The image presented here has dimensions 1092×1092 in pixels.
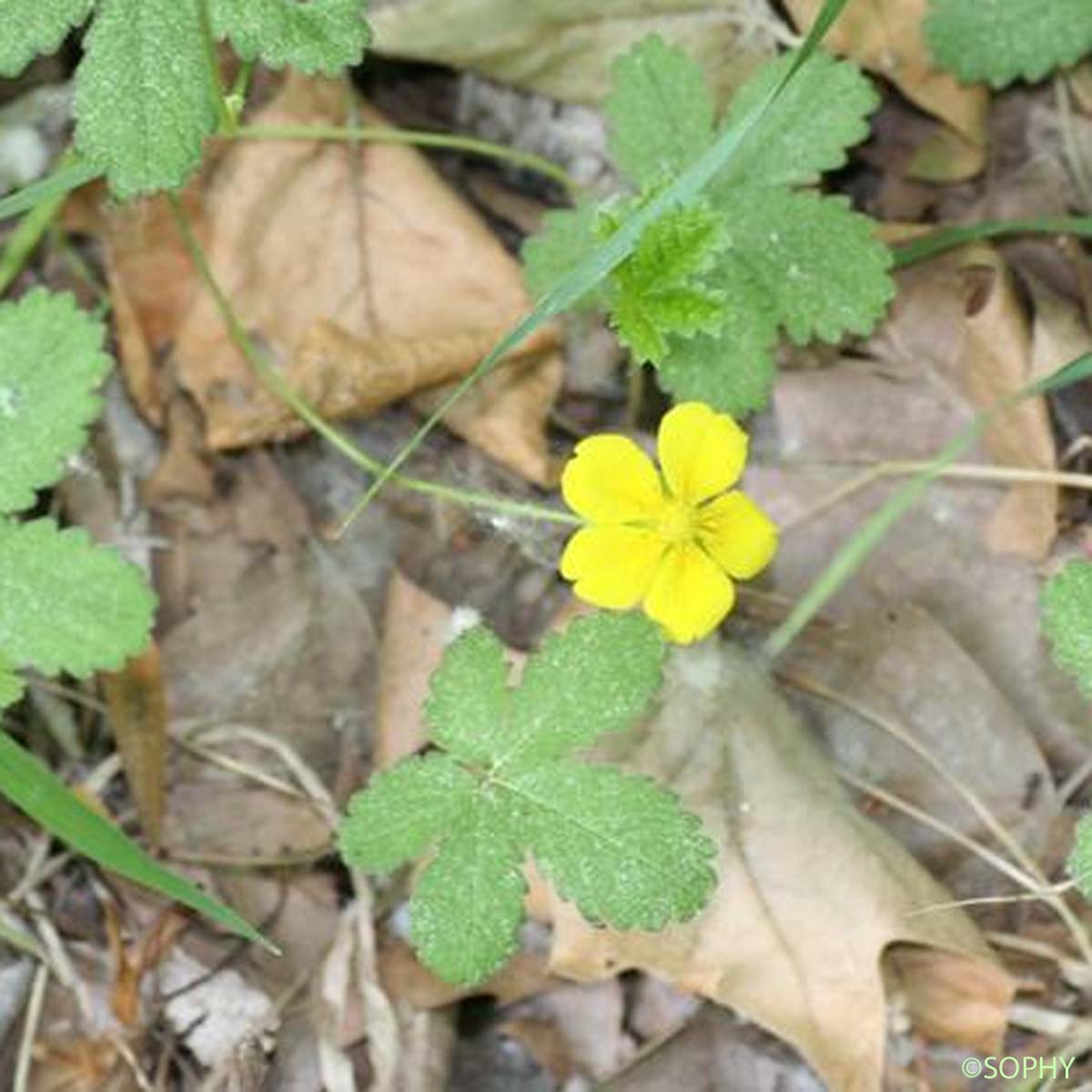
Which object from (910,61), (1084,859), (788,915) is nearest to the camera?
(1084,859)

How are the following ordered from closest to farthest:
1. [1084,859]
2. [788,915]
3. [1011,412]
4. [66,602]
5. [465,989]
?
[1084,859] → [66,602] → [788,915] → [465,989] → [1011,412]

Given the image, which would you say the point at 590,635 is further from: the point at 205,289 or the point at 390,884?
the point at 205,289

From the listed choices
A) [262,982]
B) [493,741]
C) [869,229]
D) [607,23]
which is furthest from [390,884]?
[607,23]

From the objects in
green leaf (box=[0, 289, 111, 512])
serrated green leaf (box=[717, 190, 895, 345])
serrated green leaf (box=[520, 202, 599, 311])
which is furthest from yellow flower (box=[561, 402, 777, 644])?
green leaf (box=[0, 289, 111, 512])

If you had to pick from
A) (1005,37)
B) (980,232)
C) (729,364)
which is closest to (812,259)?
(729,364)

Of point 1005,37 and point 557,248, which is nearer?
point 557,248

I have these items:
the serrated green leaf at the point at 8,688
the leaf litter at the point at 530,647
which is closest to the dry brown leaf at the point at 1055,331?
the leaf litter at the point at 530,647

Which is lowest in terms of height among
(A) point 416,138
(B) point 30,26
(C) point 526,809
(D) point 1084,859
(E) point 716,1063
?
(E) point 716,1063

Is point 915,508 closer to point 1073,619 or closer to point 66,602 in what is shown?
point 1073,619

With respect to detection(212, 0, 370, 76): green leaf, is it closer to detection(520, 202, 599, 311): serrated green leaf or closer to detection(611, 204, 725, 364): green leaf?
detection(611, 204, 725, 364): green leaf
